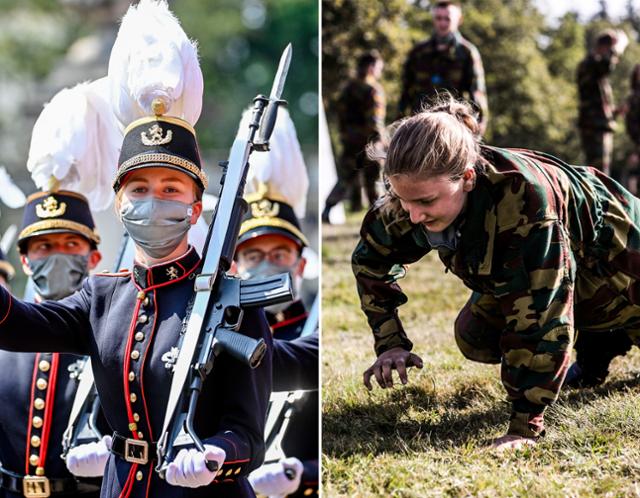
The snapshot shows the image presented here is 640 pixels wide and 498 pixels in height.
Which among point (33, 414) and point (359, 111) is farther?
point (359, 111)

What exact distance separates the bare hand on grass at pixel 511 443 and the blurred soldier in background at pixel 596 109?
736 cm

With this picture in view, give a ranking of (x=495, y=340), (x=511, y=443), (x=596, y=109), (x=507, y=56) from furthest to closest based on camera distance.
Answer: (x=507, y=56)
(x=596, y=109)
(x=495, y=340)
(x=511, y=443)

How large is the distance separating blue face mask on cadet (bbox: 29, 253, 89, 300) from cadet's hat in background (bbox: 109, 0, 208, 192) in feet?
3.50

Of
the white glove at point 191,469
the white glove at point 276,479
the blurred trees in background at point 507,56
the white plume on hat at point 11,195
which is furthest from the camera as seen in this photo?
the blurred trees in background at point 507,56

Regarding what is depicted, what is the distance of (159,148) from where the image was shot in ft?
10.9

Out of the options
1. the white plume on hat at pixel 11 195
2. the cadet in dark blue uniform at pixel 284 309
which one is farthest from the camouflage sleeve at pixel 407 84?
the white plume on hat at pixel 11 195

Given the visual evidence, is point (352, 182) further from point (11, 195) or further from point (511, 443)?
point (511, 443)

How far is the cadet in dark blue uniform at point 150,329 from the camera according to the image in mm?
3283

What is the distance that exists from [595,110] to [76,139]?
25.8ft

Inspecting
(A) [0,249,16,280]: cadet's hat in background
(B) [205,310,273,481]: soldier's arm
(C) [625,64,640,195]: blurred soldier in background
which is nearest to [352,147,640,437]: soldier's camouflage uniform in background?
(B) [205,310,273,481]: soldier's arm

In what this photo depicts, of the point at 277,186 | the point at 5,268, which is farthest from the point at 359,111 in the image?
the point at 5,268

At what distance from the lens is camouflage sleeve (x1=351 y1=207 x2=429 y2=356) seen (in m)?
4.16

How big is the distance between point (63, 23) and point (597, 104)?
2287 centimetres

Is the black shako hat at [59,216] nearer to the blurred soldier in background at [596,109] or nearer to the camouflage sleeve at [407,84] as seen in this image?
the camouflage sleeve at [407,84]
